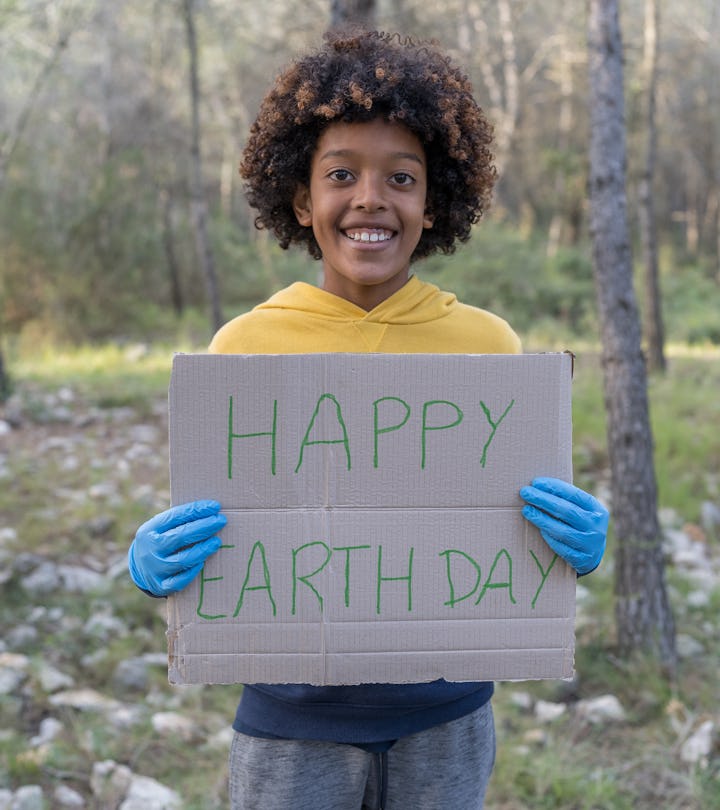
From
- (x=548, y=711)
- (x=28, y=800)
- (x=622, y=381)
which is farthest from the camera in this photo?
(x=622, y=381)

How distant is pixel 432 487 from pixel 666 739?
216 cm

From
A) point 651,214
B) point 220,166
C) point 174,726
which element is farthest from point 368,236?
point 220,166

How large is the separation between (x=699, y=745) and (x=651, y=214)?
6.22 metres

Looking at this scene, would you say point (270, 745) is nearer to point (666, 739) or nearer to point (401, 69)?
point (401, 69)

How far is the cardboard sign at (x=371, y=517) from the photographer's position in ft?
4.72

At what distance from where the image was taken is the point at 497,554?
4.82ft

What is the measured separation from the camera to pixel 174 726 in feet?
10.3

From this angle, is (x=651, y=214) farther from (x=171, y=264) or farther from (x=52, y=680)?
(x=171, y=264)

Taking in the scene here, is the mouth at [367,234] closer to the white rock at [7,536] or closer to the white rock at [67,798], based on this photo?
the white rock at [67,798]

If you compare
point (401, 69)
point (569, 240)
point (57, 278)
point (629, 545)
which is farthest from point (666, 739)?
point (569, 240)

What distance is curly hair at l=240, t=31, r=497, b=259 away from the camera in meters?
1.60

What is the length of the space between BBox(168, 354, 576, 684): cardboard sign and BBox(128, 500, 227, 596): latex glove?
31mm

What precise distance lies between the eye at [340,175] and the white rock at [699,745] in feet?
7.45

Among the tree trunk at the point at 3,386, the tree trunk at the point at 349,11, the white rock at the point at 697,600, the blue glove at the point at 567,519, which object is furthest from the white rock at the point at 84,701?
the tree trunk at the point at 3,386
